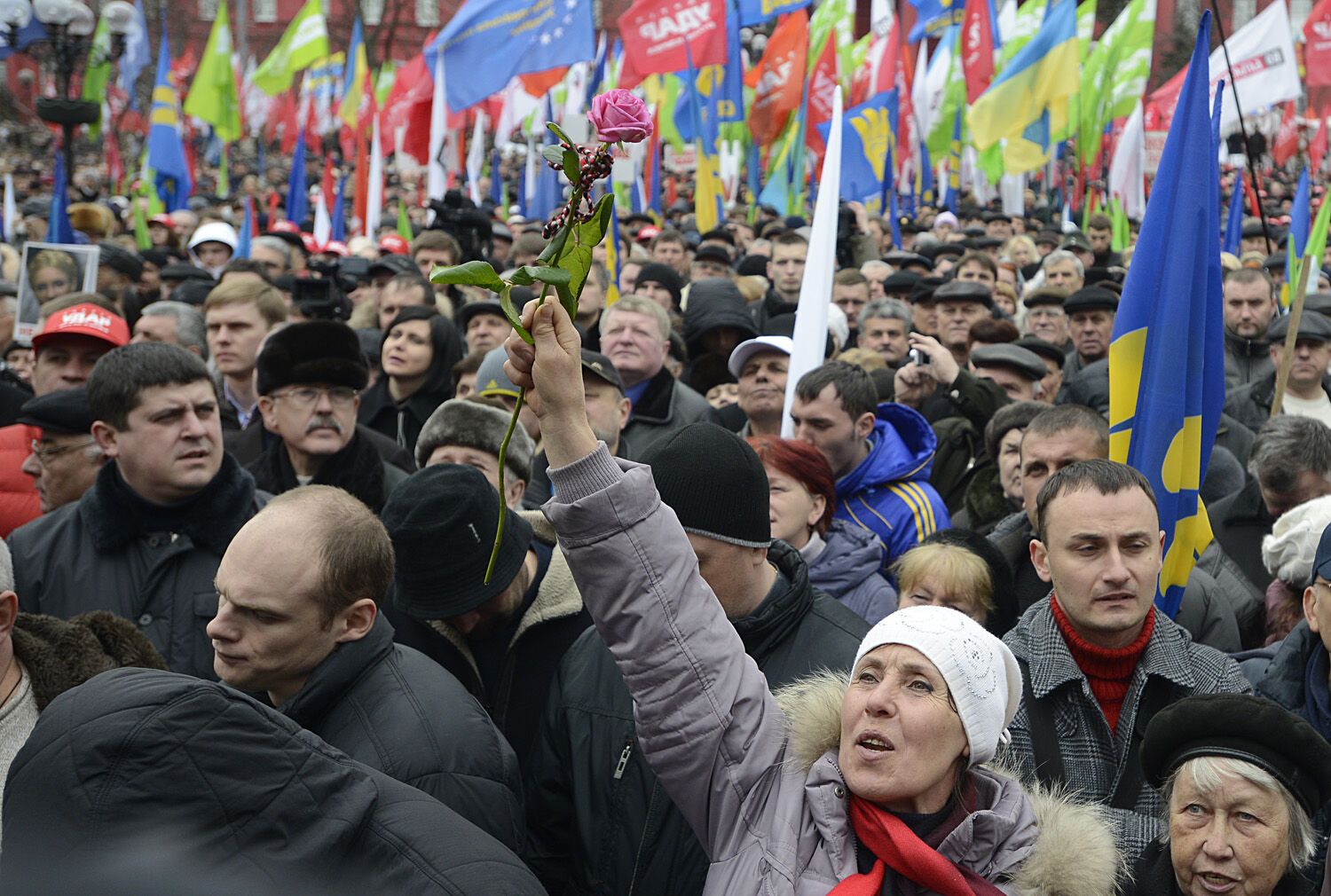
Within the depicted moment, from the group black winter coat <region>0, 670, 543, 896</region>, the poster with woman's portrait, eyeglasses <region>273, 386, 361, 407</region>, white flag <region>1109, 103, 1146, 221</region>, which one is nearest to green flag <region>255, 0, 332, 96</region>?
white flag <region>1109, 103, 1146, 221</region>

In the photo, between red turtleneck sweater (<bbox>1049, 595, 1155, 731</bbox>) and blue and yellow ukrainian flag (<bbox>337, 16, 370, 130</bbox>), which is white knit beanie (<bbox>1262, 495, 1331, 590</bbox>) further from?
blue and yellow ukrainian flag (<bbox>337, 16, 370, 130</bbox>)

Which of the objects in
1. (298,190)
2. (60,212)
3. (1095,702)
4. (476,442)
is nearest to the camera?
(1095,702)

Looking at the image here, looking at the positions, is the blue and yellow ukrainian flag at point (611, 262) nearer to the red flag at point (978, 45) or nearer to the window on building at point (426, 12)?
the red flag at point (978, 45)

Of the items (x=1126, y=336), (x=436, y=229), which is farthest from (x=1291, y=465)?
(x=436, y=229)

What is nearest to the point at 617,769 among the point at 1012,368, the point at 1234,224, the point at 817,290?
the point at 817,290

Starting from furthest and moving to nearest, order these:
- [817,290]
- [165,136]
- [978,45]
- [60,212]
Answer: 1. [165,136]
2. [978,45]
3. [60,212]
4. [817,290]

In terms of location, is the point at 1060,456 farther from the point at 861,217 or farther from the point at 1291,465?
the point at 861,217

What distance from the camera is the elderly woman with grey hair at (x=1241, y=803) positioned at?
8.21ft

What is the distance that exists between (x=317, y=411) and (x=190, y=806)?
3539 millimetres

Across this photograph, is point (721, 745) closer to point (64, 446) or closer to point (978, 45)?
point (64, 446)

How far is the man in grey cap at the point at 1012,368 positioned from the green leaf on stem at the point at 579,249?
4.46 m

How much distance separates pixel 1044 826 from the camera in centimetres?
223

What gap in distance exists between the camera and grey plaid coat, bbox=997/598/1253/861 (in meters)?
2.86

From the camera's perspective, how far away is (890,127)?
556 inches
